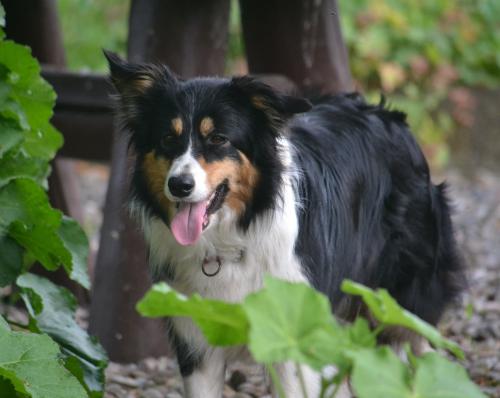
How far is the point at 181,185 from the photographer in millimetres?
3510

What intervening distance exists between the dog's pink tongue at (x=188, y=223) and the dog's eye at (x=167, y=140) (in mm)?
211

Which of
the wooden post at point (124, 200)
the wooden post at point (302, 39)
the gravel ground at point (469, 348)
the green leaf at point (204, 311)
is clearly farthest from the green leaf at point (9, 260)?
the wooden post at point (302, 39)

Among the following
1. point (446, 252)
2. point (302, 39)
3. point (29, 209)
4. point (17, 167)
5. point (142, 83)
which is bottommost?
point (446, 252)

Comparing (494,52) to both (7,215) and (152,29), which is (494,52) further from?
(7,215)

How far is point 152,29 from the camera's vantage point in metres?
4.97

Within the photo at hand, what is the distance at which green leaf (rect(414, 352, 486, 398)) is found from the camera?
2.13 meters

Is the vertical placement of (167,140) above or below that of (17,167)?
above

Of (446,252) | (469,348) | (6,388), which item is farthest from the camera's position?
(469,348)

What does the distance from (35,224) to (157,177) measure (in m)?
0.45

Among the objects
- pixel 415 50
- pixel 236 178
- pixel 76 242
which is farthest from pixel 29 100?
pixel 415 50

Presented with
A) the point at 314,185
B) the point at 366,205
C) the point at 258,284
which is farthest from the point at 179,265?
the point at 366,205

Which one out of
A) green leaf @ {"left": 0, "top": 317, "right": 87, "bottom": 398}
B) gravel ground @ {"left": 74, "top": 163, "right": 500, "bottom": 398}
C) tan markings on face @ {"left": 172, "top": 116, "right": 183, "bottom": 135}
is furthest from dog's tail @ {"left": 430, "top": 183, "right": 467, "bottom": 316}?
green leaf @ {"left": 0, "top": 317, "right": 87, "bottom": 398}

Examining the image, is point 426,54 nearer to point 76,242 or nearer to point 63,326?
point 76,242

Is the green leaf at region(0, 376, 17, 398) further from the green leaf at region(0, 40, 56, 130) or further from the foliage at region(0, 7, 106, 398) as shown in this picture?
the green leaf at region(0, 40, 56, 130)
